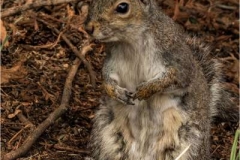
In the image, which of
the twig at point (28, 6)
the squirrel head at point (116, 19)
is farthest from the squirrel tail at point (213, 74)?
the twig at point (28, 6)

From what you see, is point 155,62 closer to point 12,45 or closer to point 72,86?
point 72,86

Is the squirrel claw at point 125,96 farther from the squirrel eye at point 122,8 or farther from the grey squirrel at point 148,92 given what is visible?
the squirrel eye at point 122,8

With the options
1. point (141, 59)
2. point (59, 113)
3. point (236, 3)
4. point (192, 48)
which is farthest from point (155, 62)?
point (236, 3)

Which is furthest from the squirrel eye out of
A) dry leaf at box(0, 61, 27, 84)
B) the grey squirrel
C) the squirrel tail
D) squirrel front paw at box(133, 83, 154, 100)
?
dry leaf at box(0, 61, 27, 84)

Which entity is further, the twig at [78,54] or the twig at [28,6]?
the twig at [28,6]

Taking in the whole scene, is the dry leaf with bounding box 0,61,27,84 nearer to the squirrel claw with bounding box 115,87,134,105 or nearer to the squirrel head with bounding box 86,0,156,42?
the squirrel claw with bounding box 115,87,134,105

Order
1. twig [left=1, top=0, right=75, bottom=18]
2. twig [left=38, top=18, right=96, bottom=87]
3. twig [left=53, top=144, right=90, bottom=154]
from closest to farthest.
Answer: twig [left=53, top=144, right=90, bottom=154] → twig [left=38, top=18, right=96, bottom=87] → twig [left=1, top=0, right=75, bottom=18]
